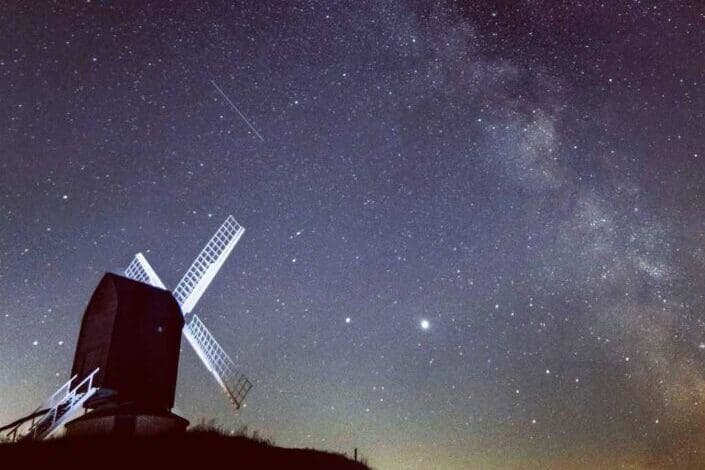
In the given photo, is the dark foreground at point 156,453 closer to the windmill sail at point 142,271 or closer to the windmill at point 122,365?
the windmill at point 122,365

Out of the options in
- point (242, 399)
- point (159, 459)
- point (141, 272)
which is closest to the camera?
point (159, 459)

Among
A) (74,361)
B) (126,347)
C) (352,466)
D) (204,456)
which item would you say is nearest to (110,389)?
(126,347)

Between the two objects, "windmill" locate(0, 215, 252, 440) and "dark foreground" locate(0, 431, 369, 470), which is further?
"windmill" locate(0, 215, 252, 440)

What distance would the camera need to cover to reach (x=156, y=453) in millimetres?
13727

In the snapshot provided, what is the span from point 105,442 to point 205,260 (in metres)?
12.5

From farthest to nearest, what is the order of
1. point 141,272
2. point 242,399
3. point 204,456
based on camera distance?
point 141,272, point 242,399, point 204,456

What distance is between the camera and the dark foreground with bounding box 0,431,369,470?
1256 centimetres

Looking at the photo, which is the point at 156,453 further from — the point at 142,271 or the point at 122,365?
the point at 142,271

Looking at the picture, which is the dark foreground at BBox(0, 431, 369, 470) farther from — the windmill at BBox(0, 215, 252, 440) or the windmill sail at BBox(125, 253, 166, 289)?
the windmill sail at BBox(125, 253, 166, 289)

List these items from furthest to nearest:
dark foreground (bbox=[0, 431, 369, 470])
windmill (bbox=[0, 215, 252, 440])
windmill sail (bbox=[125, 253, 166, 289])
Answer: windmill sail (bbox=[125, 253, 166, 289]), windmill (bbox=[0, 215, 252, 440]), dark foreground (bbox=[0, 431, 369, 470])

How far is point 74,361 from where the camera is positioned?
19.9 metres

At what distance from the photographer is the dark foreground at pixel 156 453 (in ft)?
Result: 41.2

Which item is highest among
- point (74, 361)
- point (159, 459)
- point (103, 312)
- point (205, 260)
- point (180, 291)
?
point (205, 260)

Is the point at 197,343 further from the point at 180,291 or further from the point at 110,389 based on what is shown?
the point at 110,389
